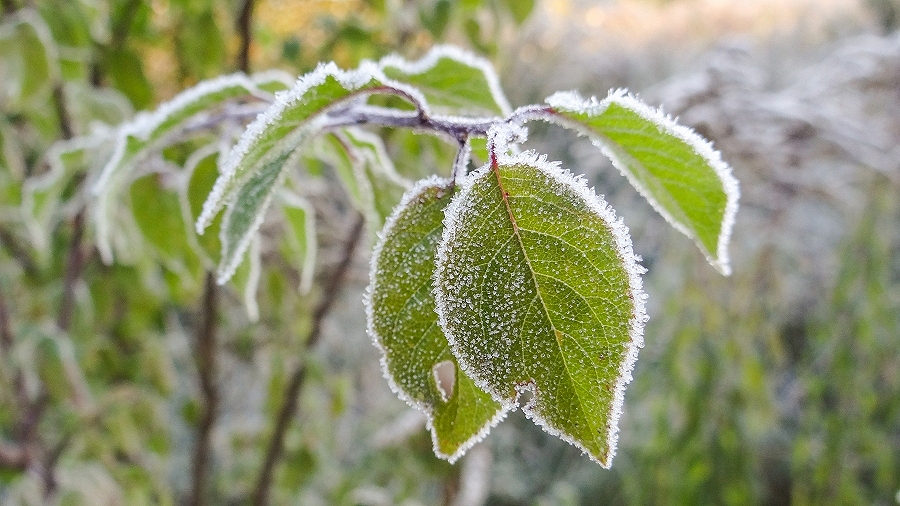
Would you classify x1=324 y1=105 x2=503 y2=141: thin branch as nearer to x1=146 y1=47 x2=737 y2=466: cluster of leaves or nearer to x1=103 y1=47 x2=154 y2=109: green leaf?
x1=146 y1=47 x2=737 y2=466: cluster of leaves

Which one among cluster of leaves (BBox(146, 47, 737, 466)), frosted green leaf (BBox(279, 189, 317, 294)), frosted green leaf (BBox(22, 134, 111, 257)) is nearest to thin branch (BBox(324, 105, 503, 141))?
cluster of leaves (BBox(146, 47, 737, 466))

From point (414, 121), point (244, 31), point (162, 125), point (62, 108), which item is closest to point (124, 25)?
point (62, 108)

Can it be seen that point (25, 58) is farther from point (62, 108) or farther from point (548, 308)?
point (548, 308)

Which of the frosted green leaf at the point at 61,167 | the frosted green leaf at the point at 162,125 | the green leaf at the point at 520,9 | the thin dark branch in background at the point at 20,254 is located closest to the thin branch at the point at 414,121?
the frosted green leaf at the point at 162,125

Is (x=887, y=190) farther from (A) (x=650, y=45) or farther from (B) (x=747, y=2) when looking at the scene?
(B) (x=747, y=2)

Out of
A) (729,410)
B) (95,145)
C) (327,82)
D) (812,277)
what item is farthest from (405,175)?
(812,277)

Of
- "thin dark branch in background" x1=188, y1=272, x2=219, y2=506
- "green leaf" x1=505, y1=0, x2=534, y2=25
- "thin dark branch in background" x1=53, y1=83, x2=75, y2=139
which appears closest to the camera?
"green leaf" x1=505, y1=0, x2=534, y2=25

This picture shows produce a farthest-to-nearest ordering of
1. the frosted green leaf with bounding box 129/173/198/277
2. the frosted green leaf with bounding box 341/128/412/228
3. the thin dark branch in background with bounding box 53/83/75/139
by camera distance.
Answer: the thin dark branch in background with bounding box 53/83/75/139
the frosted green leaf with bounding box 129/173/198/277
the frosted green leaf with bounding box 341/128/412/228
